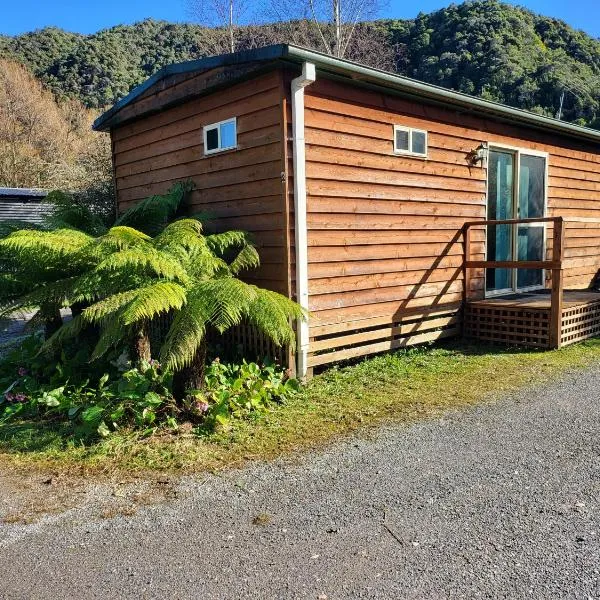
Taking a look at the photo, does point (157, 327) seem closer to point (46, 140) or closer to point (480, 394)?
point (480, 394)

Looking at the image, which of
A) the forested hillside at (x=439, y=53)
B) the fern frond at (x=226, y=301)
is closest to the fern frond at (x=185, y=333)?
the fern frond at (x=226, y=301)

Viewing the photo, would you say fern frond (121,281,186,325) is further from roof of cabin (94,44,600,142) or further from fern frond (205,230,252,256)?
roof of cabin (94,44,600,142)

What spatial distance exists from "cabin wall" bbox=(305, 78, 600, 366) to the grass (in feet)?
1.31

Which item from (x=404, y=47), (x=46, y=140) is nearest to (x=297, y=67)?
(x=46, y=140)

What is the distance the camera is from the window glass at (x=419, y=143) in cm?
606

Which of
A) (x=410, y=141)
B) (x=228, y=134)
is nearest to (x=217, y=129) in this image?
(x=228, y=134)

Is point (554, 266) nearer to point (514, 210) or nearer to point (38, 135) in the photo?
point (514, 210)

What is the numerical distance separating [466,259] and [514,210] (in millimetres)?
1392

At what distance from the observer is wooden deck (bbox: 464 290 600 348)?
6480 millimetres

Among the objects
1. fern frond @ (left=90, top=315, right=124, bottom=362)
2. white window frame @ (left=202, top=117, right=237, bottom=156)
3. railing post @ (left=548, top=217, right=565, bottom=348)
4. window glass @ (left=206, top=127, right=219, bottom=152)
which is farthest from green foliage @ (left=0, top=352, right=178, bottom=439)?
railing post @ (left=548, top=217, right=565, bottom=348)

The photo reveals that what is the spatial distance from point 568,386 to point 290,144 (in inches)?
132

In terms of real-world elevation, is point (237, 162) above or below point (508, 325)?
above

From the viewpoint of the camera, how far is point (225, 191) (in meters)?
5.63

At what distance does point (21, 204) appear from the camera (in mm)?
12594
